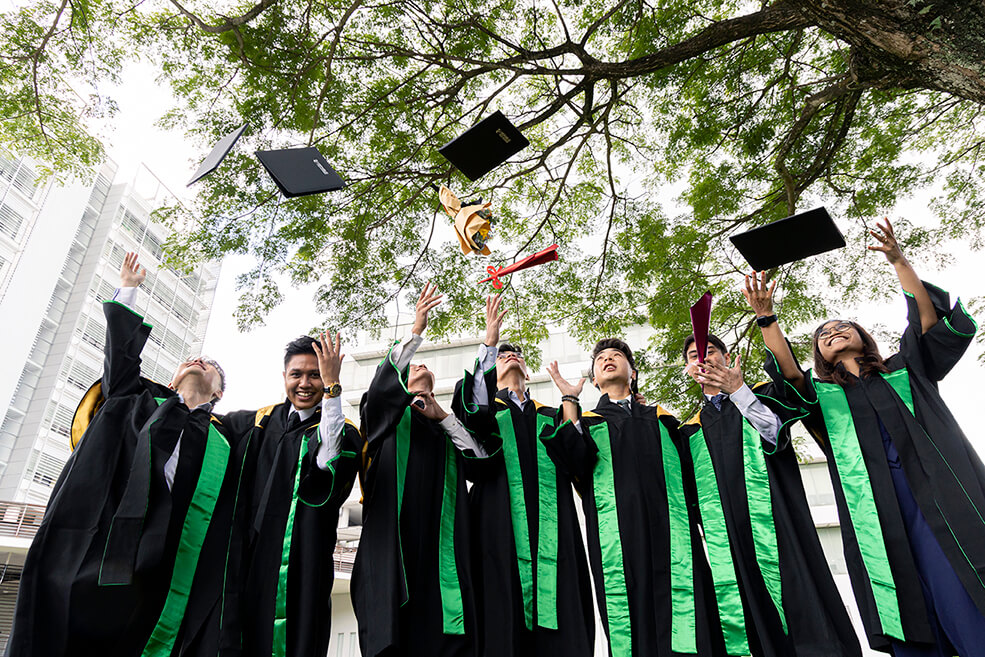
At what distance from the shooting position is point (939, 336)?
266 centimetres

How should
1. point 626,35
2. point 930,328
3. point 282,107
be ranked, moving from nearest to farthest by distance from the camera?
point 930,328
point 282,107
point 626,35

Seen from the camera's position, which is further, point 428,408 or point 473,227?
point 473,227

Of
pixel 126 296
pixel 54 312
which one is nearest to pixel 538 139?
pixel 126 296

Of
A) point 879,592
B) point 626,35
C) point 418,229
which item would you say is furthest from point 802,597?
point 626,35

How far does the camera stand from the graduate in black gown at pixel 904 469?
220 cm

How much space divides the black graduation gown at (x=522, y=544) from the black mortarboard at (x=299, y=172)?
5.56 ft

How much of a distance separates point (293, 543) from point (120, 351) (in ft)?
3.57

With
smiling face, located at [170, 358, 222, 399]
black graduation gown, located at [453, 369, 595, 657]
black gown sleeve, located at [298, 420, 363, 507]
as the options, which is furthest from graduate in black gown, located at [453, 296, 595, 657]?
smiling face, located at [170, 358, 222, 399]

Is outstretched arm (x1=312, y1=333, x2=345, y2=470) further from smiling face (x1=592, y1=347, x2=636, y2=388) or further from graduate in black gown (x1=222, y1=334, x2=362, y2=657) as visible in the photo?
smiling face (x1=592, y1=347, x2=636, y2=388)

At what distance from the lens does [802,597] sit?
2352mm

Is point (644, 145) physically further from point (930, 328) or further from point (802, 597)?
point (802, 597)

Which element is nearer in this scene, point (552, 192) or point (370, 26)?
point (370, 26)

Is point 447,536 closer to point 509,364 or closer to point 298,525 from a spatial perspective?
point 298,525

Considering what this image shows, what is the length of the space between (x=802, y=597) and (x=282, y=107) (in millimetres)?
4664
